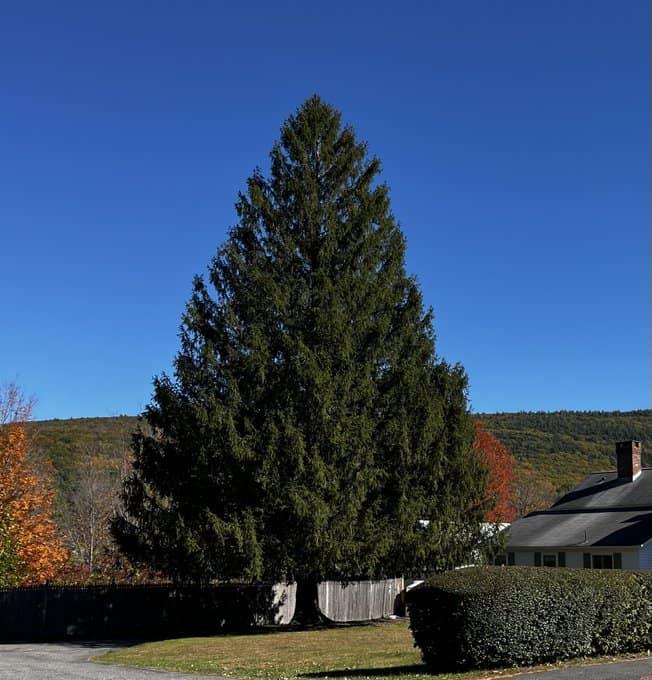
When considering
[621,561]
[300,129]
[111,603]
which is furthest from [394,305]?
[621,561]

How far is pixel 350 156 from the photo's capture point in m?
28.7

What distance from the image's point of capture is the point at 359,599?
28.8 meters

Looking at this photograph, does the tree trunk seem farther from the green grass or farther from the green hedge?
the green hedge

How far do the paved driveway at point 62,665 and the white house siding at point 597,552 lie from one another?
64.2 feet

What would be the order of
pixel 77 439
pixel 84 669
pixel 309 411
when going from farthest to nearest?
pixel 77 439 < pixel 309 411 < pixel 84 669

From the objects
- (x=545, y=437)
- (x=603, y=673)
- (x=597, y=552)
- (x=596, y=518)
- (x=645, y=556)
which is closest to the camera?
(x=603, y=673)

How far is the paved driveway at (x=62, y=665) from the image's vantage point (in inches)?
636

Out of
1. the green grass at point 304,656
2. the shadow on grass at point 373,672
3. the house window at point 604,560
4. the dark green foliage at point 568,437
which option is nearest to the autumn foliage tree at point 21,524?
the green grass at point 304,656

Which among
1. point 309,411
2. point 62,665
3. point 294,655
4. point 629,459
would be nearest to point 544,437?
point 629,459

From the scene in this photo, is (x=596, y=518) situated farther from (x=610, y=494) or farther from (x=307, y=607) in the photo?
(x=307, y=607)

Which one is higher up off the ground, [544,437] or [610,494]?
[544,437]

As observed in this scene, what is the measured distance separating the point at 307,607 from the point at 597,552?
1827 centimetres

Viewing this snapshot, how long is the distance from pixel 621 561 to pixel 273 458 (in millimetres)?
22026

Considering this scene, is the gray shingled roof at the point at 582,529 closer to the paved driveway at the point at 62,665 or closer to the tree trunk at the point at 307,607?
the tree trunk at the point at 307,607
